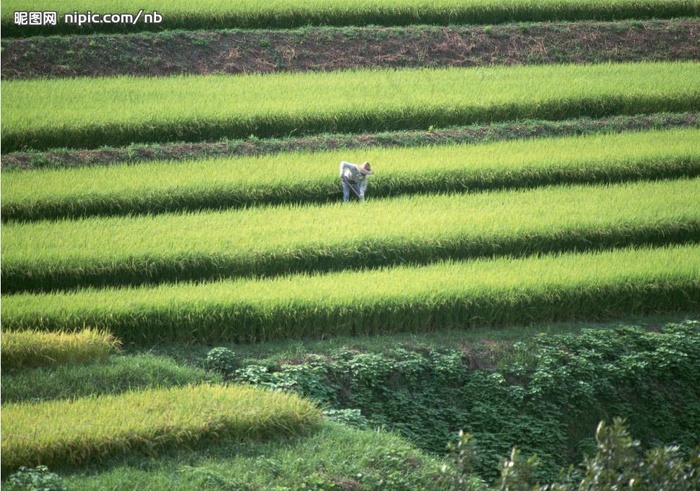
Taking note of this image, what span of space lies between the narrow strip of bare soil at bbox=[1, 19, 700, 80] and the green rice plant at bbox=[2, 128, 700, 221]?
11.9 feet

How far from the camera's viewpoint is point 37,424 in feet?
23.3

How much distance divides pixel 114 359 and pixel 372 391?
223 cm

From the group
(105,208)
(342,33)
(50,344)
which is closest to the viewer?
(50,344)

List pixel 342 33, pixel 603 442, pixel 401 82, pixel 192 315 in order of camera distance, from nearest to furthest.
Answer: pixel 603 442 < pixel 192 315 < pixel 401 82 < pixel 342 33

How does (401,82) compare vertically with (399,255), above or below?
above

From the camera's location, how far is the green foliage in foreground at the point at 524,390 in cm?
880

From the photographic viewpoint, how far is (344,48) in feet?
59.0

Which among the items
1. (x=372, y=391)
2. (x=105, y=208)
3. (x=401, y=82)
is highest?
(x=401, y=82)

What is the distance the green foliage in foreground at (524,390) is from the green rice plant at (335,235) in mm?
1939

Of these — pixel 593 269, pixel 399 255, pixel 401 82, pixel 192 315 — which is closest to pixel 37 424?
pixel 192 315

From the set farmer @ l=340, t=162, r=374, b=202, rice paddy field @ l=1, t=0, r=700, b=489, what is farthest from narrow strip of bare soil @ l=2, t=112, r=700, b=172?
farmer @ l=340, t=162, r=374, b=202

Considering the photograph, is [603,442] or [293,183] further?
[293,183]

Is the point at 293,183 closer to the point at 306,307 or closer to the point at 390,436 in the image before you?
the point at 306,307

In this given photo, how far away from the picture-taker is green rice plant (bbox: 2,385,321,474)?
6.91 meters
